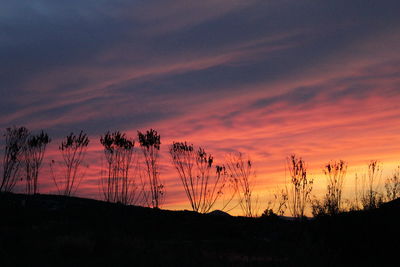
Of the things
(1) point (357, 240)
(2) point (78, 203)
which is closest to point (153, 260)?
(1) point (357, 240)


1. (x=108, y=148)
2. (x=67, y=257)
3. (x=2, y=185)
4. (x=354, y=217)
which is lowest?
(x=67, y=257)

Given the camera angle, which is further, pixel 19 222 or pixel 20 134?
pixel 20 134

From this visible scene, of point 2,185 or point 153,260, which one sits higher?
point 2,185

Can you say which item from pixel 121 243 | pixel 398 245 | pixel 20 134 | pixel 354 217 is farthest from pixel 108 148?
pixel 398 245

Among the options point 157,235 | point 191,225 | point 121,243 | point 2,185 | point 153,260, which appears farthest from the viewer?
point 2,185

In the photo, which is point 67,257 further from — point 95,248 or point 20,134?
point 20,134

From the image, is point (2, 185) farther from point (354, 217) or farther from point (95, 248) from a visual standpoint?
point (354, 217)

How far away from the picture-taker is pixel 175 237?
15.8m

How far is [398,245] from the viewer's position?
31.3ft

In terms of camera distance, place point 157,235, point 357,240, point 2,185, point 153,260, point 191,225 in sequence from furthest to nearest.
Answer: point 2,185 < point 191,225 < point 157,235 < point 357,240 < point 153,260

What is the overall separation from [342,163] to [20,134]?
15.2 metres

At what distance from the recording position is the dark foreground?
8.81m

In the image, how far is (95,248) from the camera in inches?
418

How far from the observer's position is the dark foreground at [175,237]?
28.9ft
